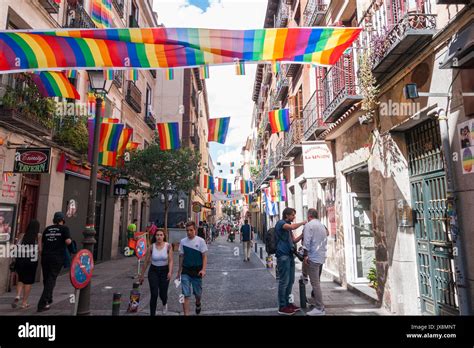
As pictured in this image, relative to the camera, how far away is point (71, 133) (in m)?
10.3

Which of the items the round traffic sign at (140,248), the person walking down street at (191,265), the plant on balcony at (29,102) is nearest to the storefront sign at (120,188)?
the round traffic sign at (140,248)

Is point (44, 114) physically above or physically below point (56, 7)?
below

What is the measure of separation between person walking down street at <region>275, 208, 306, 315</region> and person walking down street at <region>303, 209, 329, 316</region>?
0.94 ft

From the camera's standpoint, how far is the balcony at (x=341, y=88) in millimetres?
7535

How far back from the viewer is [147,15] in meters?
21.3

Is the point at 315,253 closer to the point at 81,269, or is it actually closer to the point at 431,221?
the point at 431,221

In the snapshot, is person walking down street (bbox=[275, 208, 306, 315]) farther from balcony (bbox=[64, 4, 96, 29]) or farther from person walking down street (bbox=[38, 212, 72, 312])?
balcony (bbox=[64, 4, 96, 29])

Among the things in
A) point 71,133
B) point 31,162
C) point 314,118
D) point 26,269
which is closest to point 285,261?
point 26,269

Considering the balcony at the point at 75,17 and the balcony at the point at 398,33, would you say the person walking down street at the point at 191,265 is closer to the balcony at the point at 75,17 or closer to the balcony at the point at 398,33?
the balcony at the point at 398,33

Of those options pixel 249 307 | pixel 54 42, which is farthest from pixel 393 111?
pixel 54 42

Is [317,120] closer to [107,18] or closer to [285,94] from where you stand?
[285,94]

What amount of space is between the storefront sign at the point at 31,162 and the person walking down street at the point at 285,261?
6.17 metres

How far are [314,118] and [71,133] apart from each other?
8.31m
